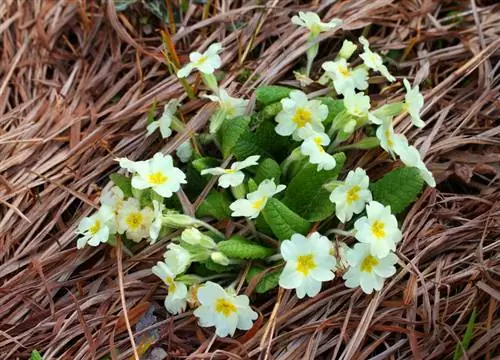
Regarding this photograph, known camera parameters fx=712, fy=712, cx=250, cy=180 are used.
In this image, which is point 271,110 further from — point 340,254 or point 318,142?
point 340,254

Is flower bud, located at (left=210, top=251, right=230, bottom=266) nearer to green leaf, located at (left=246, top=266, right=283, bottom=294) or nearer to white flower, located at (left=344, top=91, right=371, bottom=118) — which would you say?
green leaf, located at (left=246, top=266, right=283, bottom=294)

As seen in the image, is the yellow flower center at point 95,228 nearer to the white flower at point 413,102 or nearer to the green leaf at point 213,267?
the green leaf at point 213,267

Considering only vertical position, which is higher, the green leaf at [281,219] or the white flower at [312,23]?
the white flower at [312,23]

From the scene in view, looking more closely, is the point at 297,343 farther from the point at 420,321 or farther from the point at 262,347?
the point at 420,321

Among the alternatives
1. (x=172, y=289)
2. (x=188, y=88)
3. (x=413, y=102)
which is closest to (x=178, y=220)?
(x=172, y=289)

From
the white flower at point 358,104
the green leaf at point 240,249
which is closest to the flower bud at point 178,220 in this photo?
the green leaf at point 240,249

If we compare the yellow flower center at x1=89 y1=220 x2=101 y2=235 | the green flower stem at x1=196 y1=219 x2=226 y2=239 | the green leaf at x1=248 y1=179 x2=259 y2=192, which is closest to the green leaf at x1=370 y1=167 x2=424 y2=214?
the green leaf at x1=248 y1=179 x2=259 y2=192
